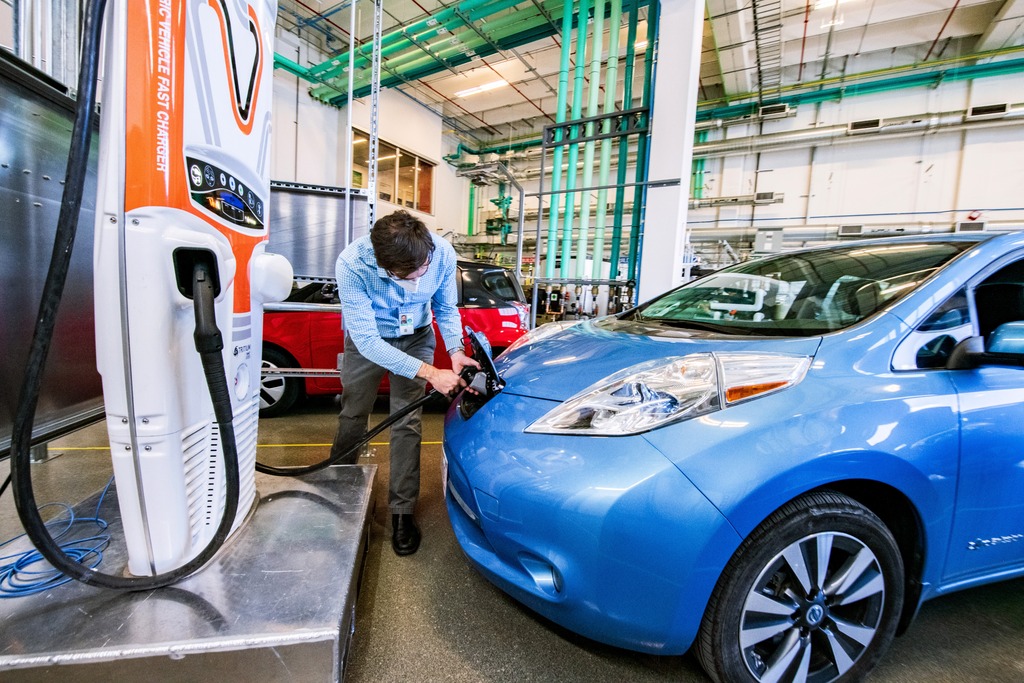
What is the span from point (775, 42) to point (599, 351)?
7.51 m

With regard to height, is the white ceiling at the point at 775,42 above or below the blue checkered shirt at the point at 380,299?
above

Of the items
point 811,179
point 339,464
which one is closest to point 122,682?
point 339,464

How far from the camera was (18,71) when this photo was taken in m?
1.15

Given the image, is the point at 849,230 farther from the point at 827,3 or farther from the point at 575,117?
the point at 575,117

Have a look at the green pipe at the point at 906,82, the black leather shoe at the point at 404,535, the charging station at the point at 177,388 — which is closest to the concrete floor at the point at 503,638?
the black leather shoe at the point at 404,535

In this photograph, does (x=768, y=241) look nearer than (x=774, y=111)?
Yes

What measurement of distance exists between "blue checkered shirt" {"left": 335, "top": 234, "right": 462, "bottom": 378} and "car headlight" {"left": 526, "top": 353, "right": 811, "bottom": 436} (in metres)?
0.72

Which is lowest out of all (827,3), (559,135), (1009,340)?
(1009,340)

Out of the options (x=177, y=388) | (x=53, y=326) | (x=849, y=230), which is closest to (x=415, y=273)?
(x=177, y=388)

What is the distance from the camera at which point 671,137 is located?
3.73 meters

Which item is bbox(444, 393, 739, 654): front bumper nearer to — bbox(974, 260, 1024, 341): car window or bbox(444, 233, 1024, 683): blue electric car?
bbox(444, 233, 1024, 683): blue electric car

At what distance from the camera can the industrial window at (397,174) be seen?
917 centimetres

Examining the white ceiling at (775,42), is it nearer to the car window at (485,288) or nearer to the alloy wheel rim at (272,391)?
the car window at (485,288)

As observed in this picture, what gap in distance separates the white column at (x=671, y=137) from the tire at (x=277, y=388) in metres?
3.15
